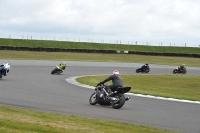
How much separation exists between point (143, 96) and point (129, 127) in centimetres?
922

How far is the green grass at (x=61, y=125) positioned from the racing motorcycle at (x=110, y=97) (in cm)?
356

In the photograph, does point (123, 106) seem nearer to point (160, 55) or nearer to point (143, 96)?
point (143, 96)

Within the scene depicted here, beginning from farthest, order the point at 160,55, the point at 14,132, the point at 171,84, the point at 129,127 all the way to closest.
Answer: the point at 160,55
the point at 171,84
the point at 129,127
the point at 14,132

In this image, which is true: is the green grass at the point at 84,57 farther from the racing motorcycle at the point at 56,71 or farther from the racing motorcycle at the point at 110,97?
the racing motorcycle at the point at 110,97

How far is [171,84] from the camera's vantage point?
3177 centimetres

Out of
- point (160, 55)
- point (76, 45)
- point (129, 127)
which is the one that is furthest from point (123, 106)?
point (76, 45)

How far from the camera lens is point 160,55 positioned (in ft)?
238

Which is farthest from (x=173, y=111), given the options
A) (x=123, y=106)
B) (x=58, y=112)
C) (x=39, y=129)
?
(x=39, y=129)

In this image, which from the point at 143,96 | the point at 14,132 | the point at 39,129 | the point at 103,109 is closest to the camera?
→ the point at 14,132

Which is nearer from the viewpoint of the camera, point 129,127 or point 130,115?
point 129,127

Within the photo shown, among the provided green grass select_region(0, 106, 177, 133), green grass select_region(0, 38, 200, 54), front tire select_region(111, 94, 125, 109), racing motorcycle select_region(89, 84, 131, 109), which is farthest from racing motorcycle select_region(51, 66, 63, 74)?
green grass select_region(0, 38, 200, 54)

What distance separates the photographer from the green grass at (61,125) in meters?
9.41

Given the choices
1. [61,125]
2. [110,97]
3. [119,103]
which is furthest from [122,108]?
[61,125]

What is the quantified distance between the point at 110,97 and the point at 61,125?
5791 mm
